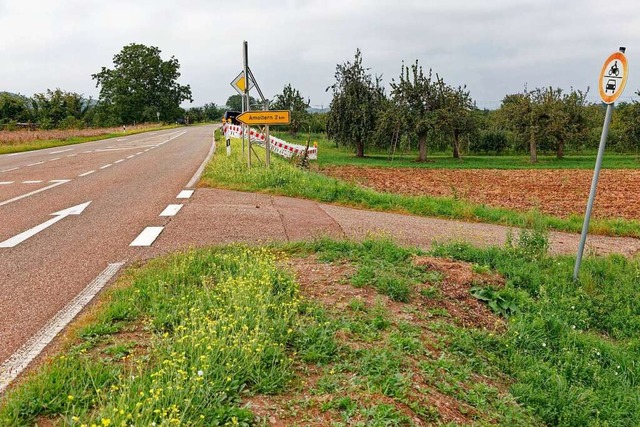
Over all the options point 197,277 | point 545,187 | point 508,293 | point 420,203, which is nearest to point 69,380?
point 197,277

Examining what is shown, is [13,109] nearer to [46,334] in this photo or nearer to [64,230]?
[64,230]

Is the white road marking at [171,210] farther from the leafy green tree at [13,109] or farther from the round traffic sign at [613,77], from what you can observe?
the leafy green tree at [13,109]

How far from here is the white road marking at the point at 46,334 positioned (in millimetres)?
3260

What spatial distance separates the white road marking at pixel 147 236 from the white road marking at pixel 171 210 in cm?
117

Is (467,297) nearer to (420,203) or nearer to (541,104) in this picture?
(420,203)

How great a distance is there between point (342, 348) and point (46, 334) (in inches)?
90.5

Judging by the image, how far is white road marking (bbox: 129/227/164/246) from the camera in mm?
6680

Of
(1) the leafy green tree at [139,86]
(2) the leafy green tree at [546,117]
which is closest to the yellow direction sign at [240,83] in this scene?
(2) the leafy green tree at [546,117]

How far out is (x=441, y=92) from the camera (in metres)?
36.9

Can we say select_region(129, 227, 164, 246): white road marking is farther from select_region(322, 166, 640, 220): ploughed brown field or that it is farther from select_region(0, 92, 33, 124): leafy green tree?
select_region(0, 92, 33, 124): leafy green tree

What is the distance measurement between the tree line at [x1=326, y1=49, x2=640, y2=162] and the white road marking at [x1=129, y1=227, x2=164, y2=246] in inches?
1150

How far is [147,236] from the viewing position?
7.08 metres

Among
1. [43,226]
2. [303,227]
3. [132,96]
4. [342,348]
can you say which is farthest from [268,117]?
[132,96]

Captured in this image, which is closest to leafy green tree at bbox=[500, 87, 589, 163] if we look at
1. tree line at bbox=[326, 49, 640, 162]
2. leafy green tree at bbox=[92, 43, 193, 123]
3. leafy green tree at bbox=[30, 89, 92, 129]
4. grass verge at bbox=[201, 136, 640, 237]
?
tree line at bbox=[326, 49, 640, 162]
